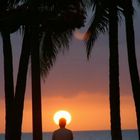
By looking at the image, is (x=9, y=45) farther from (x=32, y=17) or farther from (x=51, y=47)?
(x=51, y=47)

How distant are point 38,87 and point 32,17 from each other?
2126mm

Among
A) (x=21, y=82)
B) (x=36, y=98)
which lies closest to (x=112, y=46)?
(x=21, y=82)

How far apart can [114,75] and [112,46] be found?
1.00 meters

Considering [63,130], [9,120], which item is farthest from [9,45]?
[63,130]

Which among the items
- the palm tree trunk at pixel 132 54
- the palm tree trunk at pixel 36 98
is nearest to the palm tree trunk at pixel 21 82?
the palm tree trunk at pixel 36 98

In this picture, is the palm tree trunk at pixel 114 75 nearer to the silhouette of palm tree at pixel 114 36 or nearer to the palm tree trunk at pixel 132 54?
the silhouette of palm tree at pixel 114 36

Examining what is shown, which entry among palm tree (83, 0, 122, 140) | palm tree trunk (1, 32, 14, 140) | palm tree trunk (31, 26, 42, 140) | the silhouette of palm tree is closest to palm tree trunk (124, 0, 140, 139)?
the silhouette of palm tree

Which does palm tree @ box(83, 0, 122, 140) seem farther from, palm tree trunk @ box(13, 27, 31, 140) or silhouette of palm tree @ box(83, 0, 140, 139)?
palm tree trunk @ box(13, 27, 31, 140)

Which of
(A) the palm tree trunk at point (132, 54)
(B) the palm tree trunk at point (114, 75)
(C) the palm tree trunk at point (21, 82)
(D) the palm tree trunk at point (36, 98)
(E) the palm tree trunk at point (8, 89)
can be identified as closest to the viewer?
(D) the palm tree trunk at point (36, 98)

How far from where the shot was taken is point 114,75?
2081cm

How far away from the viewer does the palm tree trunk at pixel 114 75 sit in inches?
804

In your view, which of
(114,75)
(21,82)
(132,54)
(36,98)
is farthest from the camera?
(132,54)

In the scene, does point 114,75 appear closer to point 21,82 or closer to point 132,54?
point 132,54

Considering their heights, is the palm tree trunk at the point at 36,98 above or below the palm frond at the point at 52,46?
below
